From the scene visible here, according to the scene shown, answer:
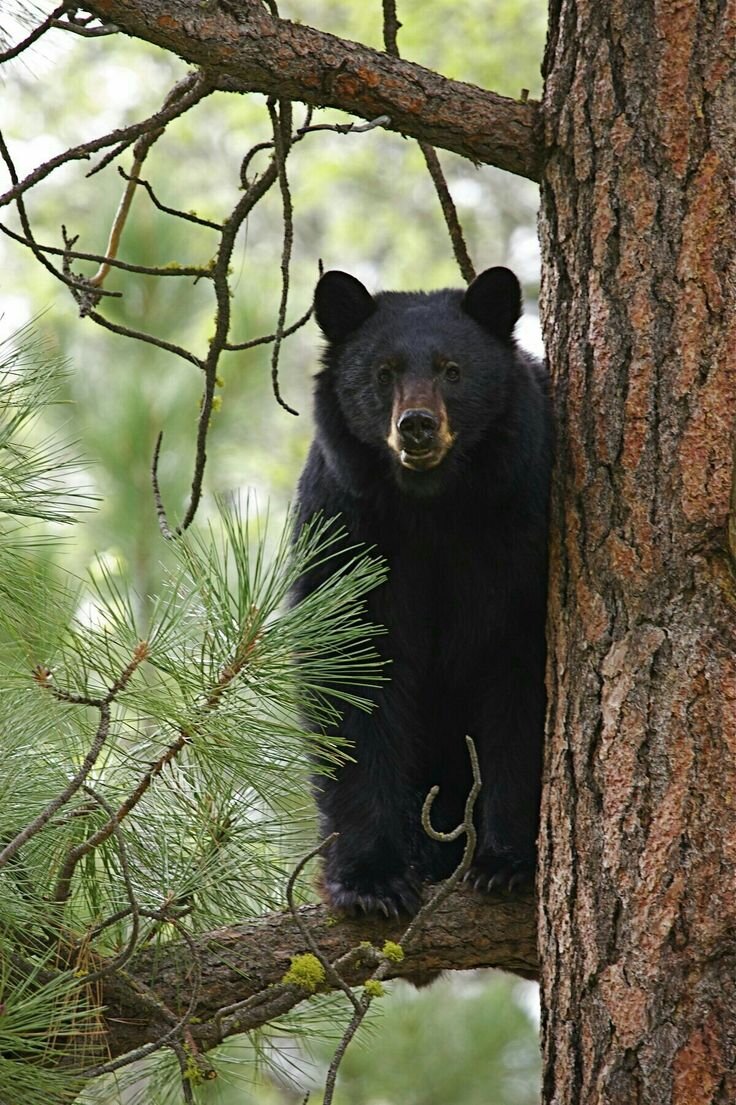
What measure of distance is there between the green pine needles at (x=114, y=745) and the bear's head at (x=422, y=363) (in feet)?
2.83

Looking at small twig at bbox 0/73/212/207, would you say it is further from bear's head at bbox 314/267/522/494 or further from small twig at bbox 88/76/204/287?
bear's head at bbox 314/267/522/494

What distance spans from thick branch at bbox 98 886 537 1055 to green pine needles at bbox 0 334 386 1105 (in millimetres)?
65

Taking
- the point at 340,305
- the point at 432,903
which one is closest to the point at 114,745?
the point at 432,903

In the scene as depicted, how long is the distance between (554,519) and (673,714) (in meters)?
0.71

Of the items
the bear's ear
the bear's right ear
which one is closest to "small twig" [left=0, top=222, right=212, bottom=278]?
the bear's right ear

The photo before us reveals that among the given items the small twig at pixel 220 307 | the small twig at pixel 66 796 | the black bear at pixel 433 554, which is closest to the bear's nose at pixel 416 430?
the black bear at pixel 433 554

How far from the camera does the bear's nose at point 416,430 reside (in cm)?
371

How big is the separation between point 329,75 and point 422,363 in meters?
0.95

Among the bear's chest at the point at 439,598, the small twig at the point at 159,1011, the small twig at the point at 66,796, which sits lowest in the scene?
the small twig at the point at 159,1011

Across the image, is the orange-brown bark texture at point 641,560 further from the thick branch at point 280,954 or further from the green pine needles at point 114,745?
the green pine needles at point 114,745

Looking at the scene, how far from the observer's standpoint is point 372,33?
32.8ft

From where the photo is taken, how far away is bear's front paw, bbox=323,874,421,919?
3715 millimetres

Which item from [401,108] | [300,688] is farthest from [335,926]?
[401,108]

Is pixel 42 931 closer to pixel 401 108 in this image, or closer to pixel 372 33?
pixel 401 108
